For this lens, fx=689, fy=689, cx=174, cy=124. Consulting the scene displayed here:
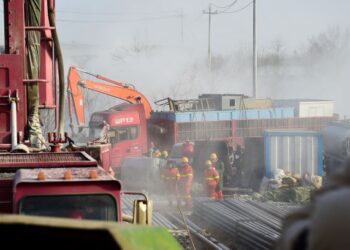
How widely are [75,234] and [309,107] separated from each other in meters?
29.6

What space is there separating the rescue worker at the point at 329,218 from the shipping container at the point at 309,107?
1087 inches

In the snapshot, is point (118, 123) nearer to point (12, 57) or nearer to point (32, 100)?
point (32, 100)

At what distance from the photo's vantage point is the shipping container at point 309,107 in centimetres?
2999

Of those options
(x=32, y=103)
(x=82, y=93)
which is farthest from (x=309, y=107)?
(x=32, y=103)

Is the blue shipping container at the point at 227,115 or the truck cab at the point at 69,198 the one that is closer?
the truck cab at the point at 69,198

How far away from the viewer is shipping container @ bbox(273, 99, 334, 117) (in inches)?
1181

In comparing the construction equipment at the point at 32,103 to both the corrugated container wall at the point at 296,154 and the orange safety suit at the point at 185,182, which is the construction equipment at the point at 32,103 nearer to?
the orange safety suit at the point at 185,182

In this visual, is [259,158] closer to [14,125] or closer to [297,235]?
[14,125]

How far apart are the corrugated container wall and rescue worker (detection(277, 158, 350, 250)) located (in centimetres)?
1969

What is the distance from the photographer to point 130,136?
80.5 ft

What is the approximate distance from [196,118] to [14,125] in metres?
18.2

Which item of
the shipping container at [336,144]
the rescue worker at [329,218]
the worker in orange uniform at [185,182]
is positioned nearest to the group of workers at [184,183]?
the worker in orange uniform at [185,182]

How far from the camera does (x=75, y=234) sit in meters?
1.80

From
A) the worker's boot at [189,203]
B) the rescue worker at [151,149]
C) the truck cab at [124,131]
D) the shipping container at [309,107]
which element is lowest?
the worker's boot at [189,203]
